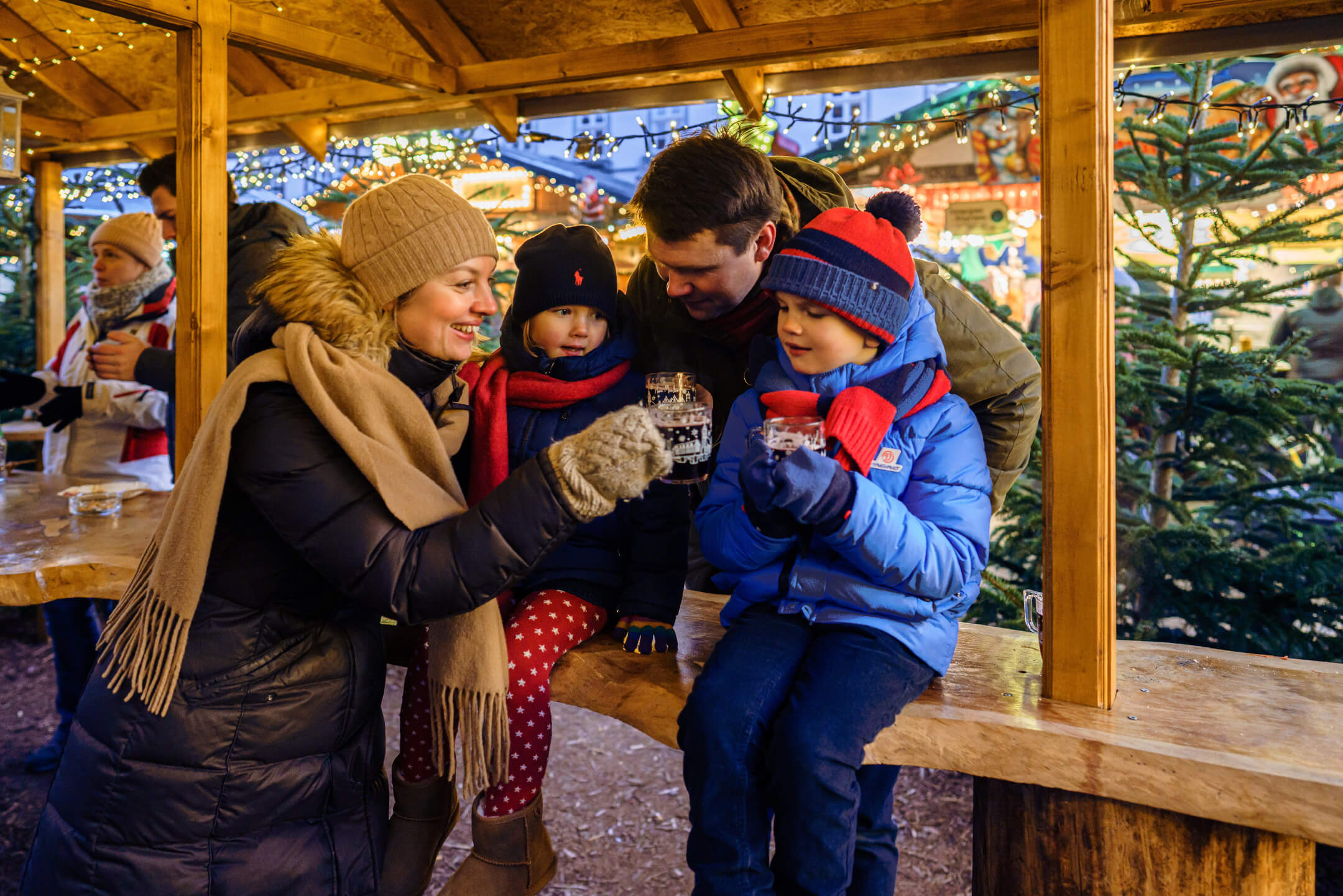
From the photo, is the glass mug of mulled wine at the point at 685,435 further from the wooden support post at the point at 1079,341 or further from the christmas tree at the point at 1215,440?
the christmas tree at the point at 1215,440

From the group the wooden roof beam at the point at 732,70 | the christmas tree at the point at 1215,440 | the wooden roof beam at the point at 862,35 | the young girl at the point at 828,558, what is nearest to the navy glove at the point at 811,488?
the young girl at the point at 828,558

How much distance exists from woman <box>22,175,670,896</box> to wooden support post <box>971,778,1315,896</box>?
1.09 m

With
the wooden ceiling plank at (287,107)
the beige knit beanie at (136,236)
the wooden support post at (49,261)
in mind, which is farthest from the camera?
the wooden support post at (49,261)

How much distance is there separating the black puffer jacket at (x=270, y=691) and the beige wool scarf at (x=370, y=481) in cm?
4

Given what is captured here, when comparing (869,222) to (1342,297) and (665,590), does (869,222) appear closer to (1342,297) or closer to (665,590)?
(665,590)

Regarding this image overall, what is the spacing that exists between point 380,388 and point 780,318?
34.2 inches

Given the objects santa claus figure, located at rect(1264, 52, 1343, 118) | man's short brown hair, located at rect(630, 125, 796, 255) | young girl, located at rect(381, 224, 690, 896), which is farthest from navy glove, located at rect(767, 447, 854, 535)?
santa claus figure, located at rect(1264, 52, 1343, 118)

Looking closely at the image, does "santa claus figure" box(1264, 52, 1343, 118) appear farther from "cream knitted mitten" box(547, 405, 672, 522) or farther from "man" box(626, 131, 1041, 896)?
"cream knitted mitten" box(547, 405, 672, 522)

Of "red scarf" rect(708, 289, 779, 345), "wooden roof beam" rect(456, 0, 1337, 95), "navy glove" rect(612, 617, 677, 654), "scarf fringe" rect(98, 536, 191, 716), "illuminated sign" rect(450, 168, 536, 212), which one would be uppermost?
"illuminated sign" rect(450, 168, 536, 212)

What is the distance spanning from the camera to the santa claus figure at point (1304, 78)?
651 cm

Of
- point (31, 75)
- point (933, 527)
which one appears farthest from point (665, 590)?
point (31, 75)

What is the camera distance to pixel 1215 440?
380 cm

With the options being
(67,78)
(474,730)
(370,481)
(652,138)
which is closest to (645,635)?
(474,730)

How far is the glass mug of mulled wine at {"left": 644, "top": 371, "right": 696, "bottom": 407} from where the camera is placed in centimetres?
191
